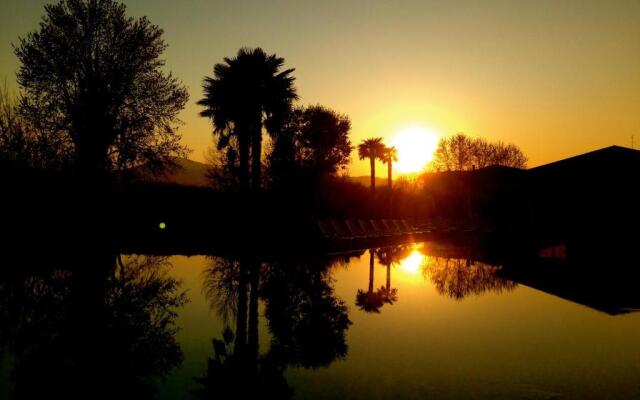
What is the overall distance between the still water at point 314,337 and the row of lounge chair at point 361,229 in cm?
1140

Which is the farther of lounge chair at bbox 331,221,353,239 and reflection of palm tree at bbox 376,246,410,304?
lounge chair at bbox 331,221,353,239

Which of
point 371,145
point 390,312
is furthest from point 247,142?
point 371,145

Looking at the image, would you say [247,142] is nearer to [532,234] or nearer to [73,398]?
[532,234]

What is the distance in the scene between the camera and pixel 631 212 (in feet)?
A: 74.2

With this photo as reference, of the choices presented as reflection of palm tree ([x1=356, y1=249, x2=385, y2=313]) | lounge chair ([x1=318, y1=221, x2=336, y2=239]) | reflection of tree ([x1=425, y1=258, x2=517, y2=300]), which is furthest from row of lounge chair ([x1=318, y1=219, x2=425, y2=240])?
reflection of palm tree ([x1=356, y1=249, x2=385, y2=313])

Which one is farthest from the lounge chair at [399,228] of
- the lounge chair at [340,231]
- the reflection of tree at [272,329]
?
the reflection of tree at [272,329]

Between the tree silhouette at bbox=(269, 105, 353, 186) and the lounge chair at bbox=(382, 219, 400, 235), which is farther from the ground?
the tree silhouette at bbox=(269, 105, 353, 186)

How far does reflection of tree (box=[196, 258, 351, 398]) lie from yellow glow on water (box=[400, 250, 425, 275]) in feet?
11.7

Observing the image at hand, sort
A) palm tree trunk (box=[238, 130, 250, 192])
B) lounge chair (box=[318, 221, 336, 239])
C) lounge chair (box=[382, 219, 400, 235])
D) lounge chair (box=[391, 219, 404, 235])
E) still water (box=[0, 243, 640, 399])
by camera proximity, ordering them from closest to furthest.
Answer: still water (box=[0, 243, 640, 399])
lounge chair (box=[318, 221, 336, 239])
palm tree trunk (box=[238, 130, 250, 192])
lounge chair (box=[382, 219, 400, 235])
lounge chair (box=[391, 219, 404, 235])

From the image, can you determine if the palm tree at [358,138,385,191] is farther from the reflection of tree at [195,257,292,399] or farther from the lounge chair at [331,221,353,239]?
the reflection of tree at [195,257,292,399]

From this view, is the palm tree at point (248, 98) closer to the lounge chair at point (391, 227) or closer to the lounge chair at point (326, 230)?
the lounge chair at point (326, 230)

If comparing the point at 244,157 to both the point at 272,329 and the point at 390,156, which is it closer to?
the point at 272,329

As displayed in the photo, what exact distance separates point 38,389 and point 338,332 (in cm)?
399

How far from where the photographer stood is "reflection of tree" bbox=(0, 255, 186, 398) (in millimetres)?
4758
